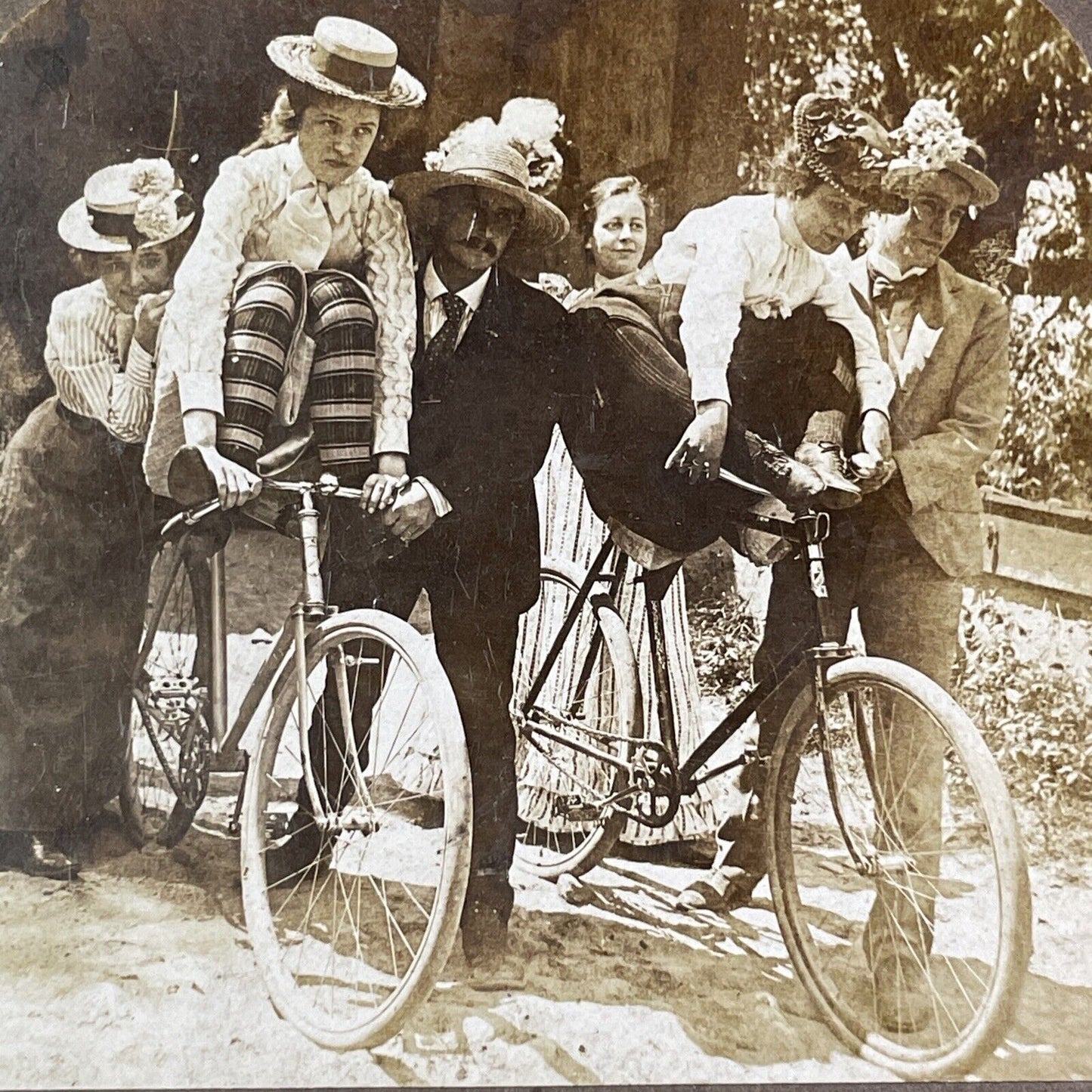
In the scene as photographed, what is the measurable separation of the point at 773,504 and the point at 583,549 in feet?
1.46

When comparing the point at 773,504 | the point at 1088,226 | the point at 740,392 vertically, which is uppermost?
the point at 1088,226

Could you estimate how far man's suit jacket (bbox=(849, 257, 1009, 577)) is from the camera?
2.56 meters

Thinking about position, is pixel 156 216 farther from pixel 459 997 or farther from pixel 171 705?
pixel 459 997

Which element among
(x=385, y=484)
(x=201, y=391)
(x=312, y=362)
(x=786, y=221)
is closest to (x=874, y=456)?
(x=786, y=221)

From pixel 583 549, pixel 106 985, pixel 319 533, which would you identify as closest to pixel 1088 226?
pixel 583 549

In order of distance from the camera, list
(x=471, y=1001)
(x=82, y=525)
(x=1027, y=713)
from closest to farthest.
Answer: (x=471, y=1001) → (x=82, y=525) → (x=1027, y=713)

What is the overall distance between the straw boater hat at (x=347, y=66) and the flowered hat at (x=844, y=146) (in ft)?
2.89

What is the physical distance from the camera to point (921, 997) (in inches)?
94.2

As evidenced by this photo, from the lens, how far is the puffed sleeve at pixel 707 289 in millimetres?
2502

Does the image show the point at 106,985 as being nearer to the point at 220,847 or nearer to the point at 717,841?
the point at 220,847

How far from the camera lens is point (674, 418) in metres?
2.50

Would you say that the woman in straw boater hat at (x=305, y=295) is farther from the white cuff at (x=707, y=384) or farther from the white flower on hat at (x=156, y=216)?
the white cuff at (x=707, y=384)

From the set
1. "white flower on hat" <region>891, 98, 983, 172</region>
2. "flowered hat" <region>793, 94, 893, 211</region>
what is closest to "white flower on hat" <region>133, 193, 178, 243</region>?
"flowered hat" <region>793, 94, 893, 211</region>

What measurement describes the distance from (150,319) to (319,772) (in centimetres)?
106
